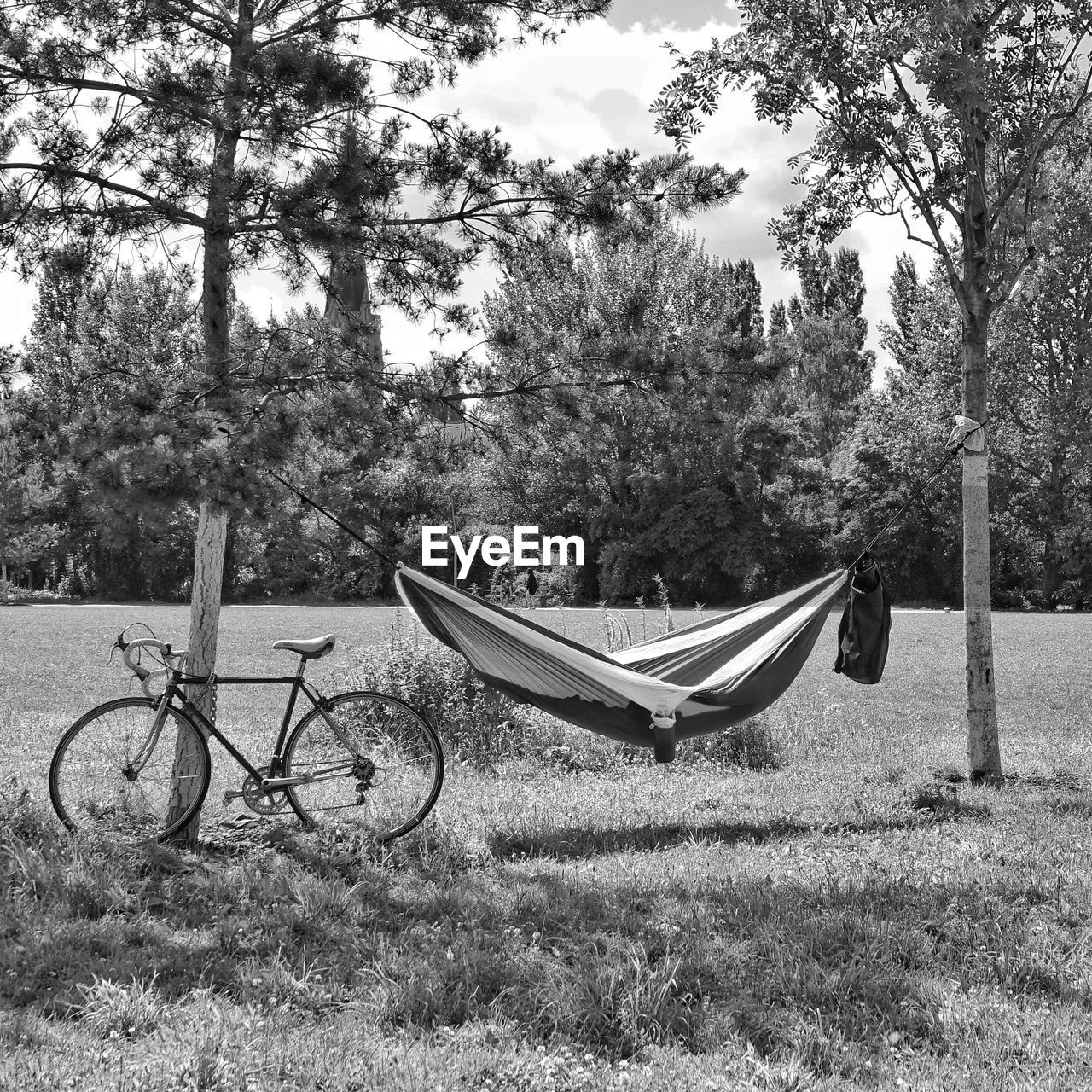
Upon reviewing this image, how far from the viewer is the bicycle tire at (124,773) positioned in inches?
133

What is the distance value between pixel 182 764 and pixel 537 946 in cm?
165

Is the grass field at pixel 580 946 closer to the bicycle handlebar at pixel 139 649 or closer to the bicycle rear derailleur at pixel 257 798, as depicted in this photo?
the bicycle rear derailleur at pixel 257 798

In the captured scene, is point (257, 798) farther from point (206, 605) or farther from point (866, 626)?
point (866, 626)

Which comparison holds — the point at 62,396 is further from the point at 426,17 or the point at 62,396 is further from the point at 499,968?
the point at 499,968

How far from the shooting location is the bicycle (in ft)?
11.1

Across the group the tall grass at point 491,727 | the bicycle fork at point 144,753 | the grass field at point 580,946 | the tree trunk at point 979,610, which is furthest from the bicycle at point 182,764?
the tree trunk at point 979,610

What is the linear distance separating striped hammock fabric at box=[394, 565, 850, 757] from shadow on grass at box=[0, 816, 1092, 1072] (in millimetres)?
808

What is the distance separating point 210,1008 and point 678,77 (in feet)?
14.8

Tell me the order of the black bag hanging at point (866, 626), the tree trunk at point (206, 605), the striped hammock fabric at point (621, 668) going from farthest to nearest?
the black bag hanging at point (866, 626) < the striped hammock fabric at point (621, 668) < the tree trunk at point (206, 605)

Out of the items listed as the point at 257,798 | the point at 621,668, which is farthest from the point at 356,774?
the point at 621,668

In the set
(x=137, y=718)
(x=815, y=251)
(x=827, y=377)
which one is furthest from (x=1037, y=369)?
(x=137, y=718)

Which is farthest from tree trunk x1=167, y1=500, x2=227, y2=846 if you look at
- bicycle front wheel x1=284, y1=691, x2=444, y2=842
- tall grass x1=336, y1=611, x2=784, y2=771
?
tall grass x1=336, y1=611, x2=784, y2=771

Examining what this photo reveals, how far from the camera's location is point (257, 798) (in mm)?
3486

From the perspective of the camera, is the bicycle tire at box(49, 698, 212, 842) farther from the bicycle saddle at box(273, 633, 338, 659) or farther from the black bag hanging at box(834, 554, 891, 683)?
the black bag hanging at box(834, 554, 891, 683)
